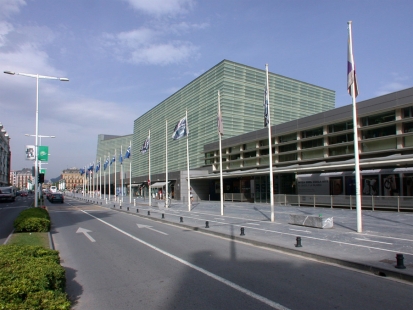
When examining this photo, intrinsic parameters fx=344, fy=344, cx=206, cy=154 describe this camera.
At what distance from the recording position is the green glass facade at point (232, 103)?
5731 cm

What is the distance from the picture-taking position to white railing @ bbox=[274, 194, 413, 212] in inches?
960

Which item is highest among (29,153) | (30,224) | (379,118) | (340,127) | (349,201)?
(379,118)

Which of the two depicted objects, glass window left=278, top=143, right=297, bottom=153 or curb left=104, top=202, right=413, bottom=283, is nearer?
curb left=104, top=202, right=413, bottom=283

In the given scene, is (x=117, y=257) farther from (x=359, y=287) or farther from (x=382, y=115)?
(x=382, y=115)

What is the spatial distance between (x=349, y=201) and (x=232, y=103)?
107 ft

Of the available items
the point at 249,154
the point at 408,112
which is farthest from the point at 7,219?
the point at 249,154

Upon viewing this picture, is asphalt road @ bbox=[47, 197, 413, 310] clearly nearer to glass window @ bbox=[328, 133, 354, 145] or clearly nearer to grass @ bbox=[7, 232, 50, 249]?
grass @ bbox=[7, 232, 50, 249]

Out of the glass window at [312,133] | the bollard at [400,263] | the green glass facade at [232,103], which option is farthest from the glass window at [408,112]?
the green glass facade at [232,103]

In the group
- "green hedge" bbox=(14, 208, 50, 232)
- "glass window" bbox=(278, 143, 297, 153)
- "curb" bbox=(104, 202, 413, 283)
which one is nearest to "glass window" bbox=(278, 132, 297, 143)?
"glass window" bbox=(278, 143, 297, 153)

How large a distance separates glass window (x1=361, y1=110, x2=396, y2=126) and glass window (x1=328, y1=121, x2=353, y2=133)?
1.73m

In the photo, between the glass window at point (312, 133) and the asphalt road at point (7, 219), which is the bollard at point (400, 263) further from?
the glass window at point (312, 133)

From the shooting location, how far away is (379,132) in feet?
100

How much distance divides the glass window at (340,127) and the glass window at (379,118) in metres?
1.73

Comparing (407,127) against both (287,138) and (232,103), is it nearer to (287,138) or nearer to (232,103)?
(287,138)
